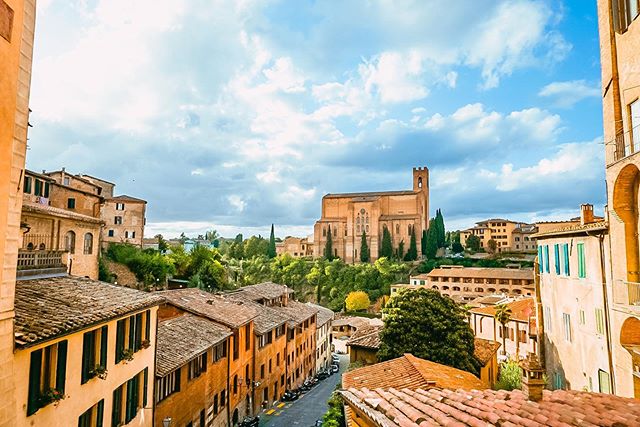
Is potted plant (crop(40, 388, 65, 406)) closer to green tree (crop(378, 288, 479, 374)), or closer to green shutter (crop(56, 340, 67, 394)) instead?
green shutter (crop(56, 340, 67, 394))

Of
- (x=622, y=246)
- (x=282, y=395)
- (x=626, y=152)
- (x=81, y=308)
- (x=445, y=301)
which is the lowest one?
(x=282, y=395)

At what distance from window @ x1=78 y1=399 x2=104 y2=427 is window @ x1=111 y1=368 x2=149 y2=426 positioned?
732mm

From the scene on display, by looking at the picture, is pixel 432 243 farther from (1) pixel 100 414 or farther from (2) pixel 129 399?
(1) pixel 100 414

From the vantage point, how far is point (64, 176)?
36.7 metres

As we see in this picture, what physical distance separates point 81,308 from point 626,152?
1662cm

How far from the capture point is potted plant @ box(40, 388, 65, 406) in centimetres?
838

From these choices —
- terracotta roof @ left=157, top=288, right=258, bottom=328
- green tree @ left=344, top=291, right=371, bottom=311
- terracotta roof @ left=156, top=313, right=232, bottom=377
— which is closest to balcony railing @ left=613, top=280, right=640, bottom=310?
terracotta roof @ left=156, top=313, right=232, bottom=377

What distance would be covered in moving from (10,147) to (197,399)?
1535 cm

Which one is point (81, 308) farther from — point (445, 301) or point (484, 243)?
point (484, 243)

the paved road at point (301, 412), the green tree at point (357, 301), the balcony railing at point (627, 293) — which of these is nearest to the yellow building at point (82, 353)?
the paved road at point (301, 412)

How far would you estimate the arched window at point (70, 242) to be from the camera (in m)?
25.8

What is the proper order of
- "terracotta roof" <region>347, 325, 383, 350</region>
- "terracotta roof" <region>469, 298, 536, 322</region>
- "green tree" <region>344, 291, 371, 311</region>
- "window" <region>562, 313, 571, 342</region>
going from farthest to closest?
"green tree" <region>344, 291, 371, 311</region> → "terracotta roof" <region>469, 298, 536, 322</region> → "terracotta roof" <region>347, 325, 383, 350</region> → "window" <region>562, 313, 571, 342</region>

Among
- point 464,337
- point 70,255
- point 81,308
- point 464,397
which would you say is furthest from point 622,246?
point 70,255

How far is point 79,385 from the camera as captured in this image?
33.0ft
